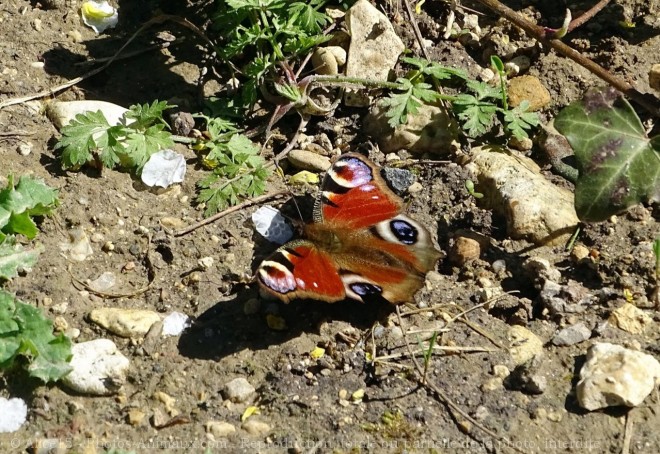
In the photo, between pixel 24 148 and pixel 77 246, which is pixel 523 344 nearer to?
pixel 77 246

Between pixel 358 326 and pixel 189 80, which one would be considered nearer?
pixel 358 326

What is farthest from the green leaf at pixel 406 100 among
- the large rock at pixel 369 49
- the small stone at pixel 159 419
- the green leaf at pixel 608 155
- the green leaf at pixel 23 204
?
the small stone at pixel 159 419

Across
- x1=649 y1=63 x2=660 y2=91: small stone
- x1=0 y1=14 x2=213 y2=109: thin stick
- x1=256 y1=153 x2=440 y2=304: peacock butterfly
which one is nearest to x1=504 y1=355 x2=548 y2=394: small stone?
x1=256 y1=153 x2=440 y2=304: peacock butterfly

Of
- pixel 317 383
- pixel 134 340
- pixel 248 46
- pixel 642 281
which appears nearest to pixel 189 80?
pixel 248 46

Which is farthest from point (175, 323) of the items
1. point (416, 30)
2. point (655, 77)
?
point (655, 77)

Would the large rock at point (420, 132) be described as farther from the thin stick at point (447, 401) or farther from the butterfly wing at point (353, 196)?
the thin stick at point (447, 401)

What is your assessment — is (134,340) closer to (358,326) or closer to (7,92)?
(358,326)
